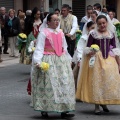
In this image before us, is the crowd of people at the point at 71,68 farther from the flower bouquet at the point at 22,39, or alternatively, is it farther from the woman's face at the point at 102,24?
the flower bouquet at the point at 22,39

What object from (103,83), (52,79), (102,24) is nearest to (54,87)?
(52,79)

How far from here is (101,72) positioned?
9664mm

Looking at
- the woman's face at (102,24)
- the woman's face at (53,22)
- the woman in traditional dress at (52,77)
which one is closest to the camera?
the woman in traditional dress at (52,77)

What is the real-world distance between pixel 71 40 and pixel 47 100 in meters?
5.76

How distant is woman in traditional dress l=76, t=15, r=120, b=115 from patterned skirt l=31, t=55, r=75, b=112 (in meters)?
0.61

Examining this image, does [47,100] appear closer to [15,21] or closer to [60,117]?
[60,117]

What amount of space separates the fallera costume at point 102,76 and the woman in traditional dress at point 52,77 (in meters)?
0.60

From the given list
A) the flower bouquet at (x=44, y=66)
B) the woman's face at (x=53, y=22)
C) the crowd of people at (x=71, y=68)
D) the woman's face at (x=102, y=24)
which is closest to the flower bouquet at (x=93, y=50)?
the crowd of people at (x=71, y=68)

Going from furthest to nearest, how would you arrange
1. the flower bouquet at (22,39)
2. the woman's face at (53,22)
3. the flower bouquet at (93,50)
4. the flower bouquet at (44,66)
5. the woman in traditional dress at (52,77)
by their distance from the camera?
the flower bouquet at (22,39)
the flower bouquet at (93,50)
the woman's face at (53,22)
the woman in traditional dress at (52,77)
the flower bouquet at (44,66)

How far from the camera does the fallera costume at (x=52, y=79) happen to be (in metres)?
9.05

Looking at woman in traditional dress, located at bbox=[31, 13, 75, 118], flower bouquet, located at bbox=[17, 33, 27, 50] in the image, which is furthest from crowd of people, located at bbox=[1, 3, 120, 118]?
flower bouquet, located at bbox=[17, 33, 27, 50]

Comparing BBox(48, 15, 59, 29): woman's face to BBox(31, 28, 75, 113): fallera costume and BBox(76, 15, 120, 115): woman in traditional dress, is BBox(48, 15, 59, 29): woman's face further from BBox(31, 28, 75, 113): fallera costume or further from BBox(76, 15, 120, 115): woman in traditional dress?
BBox(76, 15, 120, 115): woman in traditional dress

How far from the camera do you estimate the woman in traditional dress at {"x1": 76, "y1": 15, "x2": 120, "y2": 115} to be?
31.6ft

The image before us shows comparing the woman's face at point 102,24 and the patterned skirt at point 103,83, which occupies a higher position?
the woman's face at point 102,24
